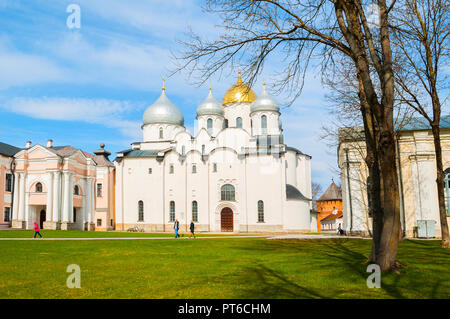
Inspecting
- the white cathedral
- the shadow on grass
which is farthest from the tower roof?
the shadow on grass

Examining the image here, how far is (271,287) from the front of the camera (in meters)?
7.35

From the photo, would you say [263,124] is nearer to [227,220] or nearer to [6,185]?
[227,220]

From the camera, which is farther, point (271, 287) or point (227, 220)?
point (227, 220)

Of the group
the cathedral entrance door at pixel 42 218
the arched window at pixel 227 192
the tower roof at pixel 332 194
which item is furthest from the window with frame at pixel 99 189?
the tower roof at pixel 332 194

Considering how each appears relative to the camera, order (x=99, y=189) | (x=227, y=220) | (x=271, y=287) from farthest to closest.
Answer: (x=99, y=189) → (x=227, y=220) → (x=271, y=287)

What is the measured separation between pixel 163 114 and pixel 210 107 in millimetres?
6361

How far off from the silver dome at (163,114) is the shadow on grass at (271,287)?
42443 mm

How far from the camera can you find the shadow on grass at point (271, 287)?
21.8 feet

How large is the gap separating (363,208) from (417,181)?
3751 millimetres

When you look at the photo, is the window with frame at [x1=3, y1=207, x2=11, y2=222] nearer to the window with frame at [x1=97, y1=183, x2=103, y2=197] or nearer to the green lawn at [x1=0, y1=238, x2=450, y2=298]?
the window with frame at [x1=97, y1=183, x2=103, y2=197]

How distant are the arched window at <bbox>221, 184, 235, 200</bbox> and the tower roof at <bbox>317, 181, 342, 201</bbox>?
32182 millimetres

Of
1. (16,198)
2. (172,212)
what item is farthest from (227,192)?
(16,198)

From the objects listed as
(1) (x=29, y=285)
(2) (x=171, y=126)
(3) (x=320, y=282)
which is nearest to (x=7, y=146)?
(2) (x=171, y=126)
